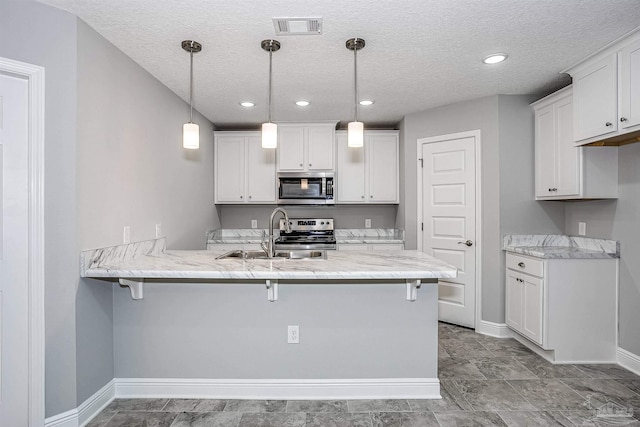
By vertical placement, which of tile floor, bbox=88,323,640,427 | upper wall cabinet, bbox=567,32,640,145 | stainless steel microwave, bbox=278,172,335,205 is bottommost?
tile floor, bbox=88,323,640,427

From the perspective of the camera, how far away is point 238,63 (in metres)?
2.68

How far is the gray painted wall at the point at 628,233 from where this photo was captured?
8.58ft

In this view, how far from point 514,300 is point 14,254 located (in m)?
3.85

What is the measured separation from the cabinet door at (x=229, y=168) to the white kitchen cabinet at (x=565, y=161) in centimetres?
346

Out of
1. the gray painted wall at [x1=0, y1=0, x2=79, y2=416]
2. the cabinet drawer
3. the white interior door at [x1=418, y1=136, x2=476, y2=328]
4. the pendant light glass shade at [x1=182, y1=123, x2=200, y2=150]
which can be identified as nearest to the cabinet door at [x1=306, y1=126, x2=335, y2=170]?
the white interior door at [x1=418, y1=136, x2=476, y2=328]

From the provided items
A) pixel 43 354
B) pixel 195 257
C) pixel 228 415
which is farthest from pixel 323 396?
pixel 43 354

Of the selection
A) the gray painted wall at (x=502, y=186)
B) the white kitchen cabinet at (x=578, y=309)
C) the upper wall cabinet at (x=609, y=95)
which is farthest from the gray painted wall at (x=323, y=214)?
the upper wall cabinet at (x=609, y=95)

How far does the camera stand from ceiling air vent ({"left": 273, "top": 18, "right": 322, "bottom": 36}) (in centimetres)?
206

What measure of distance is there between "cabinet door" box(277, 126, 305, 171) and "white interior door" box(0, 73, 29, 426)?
2849mm

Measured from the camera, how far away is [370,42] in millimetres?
2338

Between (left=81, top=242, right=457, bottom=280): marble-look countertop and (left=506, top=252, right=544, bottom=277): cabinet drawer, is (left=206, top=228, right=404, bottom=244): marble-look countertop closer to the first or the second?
(left=506, top=252, right=544, bottom=277): cabinet drawer

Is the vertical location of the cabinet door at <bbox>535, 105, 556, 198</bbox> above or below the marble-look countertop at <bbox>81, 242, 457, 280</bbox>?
above

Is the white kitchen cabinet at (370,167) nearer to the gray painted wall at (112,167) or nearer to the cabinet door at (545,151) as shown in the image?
the cabinet door at (545,151)

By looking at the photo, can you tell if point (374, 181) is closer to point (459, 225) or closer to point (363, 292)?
point (459, 225)
